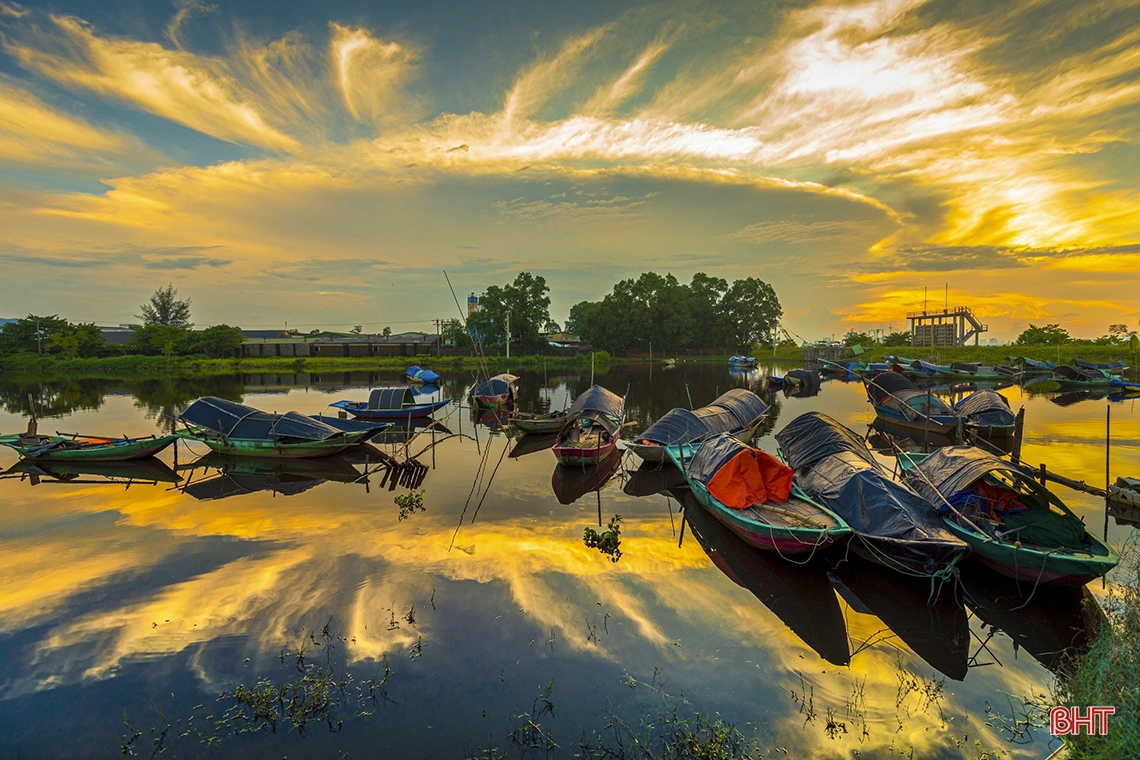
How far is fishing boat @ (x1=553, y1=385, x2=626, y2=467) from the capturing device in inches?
820

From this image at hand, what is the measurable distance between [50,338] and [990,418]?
120m

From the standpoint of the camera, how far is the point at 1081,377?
5631cm

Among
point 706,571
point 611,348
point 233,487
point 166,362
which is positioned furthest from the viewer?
point 611,348

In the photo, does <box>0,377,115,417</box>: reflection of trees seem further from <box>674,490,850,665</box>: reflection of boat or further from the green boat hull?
<box>674,490,850,665</box>: reflection of boat

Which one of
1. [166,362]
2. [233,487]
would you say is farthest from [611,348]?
[233,487]

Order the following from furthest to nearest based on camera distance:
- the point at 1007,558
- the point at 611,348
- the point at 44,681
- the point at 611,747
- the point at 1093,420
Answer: the point at 611,348 → the point at 1093,420 → the point at 1007,558 → the point at 44,681 → the point at 611,747

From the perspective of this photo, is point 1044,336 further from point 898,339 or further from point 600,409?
point 600,409

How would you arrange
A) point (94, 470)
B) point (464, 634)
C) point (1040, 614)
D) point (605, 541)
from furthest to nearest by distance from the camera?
1. point (94, 470)
2. point (605, 541)
3. point (1040, 614)
4. point (464, 634)

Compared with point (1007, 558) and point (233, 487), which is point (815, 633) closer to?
point (1007, 558)

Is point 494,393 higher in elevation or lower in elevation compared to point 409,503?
higher

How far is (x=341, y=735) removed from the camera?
721 centimetres

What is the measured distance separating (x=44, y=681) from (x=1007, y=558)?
1731cm

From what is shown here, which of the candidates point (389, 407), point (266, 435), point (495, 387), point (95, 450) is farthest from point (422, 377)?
point (95, 450)
